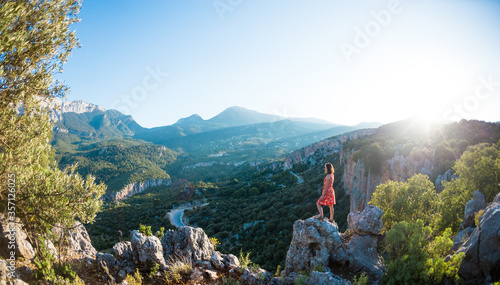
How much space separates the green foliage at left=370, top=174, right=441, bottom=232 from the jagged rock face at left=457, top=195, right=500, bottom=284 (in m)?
4.20

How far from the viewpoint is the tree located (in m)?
6.23

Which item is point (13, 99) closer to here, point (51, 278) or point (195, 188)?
point (51, 278)

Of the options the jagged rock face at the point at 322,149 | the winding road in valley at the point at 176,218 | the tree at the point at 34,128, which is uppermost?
the tree at the point at 34,128

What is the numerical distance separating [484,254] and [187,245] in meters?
10.9

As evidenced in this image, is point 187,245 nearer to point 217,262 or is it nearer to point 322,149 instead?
point 217,262

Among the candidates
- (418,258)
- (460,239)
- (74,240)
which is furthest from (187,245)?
(460,239)

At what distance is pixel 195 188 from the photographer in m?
87.2

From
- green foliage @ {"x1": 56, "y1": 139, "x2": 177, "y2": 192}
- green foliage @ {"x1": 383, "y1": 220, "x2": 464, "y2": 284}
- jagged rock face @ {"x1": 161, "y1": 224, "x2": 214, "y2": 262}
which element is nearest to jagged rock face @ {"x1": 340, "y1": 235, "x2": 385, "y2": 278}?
green foliage @ {"x1": 383, "y1": 220, "x2": 464, "y2": 284}

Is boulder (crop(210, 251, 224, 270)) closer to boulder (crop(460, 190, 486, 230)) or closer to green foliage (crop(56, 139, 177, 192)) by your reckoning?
boulder (crop(460, 190, 486, 230))

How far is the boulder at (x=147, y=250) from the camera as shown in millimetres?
9164

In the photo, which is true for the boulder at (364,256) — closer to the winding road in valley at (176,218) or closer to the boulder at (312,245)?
the boulder at (312,245)

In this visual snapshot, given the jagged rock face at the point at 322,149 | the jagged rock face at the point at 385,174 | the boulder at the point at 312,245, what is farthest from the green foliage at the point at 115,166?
the boulder at the point at 312,245

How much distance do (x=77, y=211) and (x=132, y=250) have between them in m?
3.54

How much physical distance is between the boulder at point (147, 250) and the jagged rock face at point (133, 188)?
111003 mm
